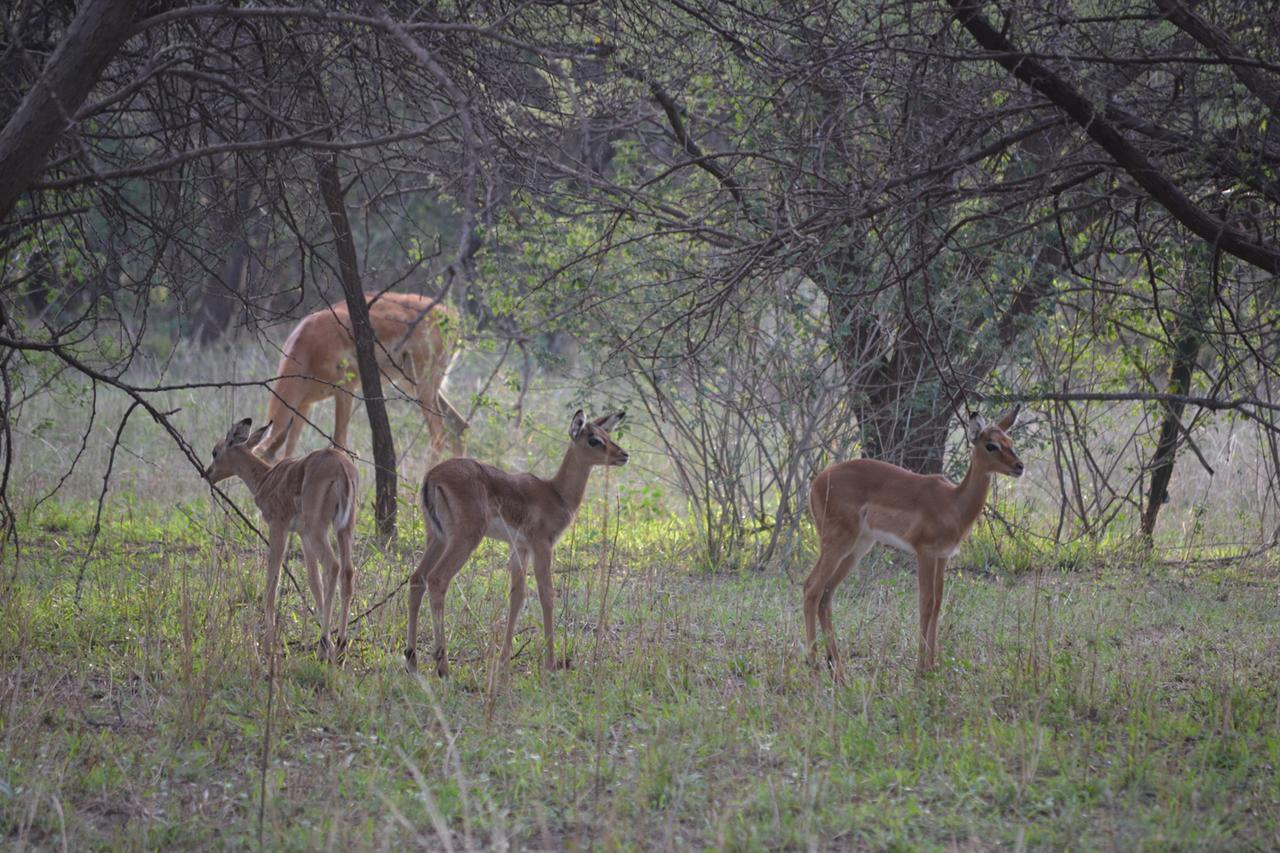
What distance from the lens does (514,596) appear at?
21.6ft

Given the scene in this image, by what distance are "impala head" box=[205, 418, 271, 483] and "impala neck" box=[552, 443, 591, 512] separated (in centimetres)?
172

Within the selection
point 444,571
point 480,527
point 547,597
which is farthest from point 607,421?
point 444,571

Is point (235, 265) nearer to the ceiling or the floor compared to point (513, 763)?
nearer to the ceiling

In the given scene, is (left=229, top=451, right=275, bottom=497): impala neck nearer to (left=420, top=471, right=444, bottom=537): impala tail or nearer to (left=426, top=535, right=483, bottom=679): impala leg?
(left=420, top=471, right=444, bottom=537): impala tail

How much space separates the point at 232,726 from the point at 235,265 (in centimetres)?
1698

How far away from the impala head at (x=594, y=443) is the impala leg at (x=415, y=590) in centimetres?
92

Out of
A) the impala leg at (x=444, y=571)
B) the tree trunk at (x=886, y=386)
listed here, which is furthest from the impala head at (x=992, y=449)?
the impala leg at (x=444, y=571)

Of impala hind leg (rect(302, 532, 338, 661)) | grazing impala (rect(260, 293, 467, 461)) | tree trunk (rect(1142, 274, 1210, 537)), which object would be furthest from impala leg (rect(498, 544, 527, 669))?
grazing impala (rect(260, 293, 467, 461))

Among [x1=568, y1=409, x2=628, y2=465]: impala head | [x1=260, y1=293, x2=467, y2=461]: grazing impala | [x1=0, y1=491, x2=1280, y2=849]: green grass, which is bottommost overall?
[x1=0, y1=491, x2=1280, y2=849]: green grass

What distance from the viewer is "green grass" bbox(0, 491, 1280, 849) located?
14.4 ft

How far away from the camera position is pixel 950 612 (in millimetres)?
7340

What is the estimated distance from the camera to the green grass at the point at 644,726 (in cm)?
440

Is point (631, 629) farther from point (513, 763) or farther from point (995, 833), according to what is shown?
point (995, 833)

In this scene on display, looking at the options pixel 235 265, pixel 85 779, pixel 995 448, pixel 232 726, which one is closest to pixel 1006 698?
pixel 995 448
